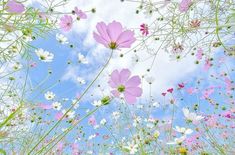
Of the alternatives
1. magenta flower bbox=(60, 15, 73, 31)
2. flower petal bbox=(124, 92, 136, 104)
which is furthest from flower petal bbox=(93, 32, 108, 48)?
magenta flower bbox=(60, 15, 73, 31)

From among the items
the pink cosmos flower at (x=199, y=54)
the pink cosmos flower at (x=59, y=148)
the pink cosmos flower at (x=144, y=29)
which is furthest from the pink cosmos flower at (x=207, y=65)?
the pink cosmos flower at (x=59, y=148)

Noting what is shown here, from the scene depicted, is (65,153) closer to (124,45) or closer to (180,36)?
(180,36)

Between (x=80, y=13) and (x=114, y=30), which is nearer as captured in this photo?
(x=114, y=30)

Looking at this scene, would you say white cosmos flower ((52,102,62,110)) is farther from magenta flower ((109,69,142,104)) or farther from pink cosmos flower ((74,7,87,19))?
magenta flower ((109,69,142,104))

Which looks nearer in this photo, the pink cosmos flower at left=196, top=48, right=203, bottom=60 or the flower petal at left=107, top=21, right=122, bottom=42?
the flower petal at left=107, top=21, right=122, bottom=42

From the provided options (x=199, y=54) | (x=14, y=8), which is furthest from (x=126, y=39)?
(x=199, y=54)

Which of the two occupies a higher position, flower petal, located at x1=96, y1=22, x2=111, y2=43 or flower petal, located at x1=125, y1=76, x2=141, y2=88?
flower petal, located at x1=96, y1=22, x2=111, y2=43

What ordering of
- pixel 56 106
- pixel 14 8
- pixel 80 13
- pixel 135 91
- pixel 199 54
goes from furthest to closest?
1. pixel 56 106
2. pixel 199 54
3. pixel 80 13
4. pixel 14 8
5. pixel 135 91

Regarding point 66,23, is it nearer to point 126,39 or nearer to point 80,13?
point 80,13

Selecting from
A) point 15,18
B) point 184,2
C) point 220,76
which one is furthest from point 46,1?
point 220,76
